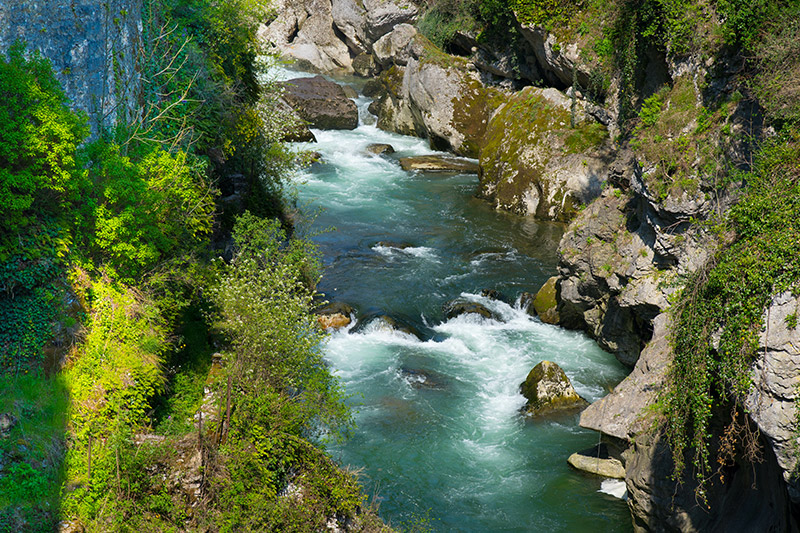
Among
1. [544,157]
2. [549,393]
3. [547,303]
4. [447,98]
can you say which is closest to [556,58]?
[544,157]

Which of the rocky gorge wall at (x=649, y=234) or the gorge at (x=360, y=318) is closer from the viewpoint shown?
the rocky gorge wall at (x=649, y=234)

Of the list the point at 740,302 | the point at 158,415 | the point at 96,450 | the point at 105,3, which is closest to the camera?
the point at 740,302

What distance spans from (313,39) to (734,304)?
4942cm

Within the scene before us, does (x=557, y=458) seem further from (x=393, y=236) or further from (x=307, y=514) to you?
(x=393, y=236)

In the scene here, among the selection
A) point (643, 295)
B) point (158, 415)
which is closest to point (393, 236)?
point (643, 295)

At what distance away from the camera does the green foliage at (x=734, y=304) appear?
8.59m

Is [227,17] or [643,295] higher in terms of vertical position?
[227,17]

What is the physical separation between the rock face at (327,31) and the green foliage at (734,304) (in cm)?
3948

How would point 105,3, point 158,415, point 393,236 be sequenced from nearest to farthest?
point 158,415 → point 105,3 → point 393,236

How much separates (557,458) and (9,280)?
1116cm

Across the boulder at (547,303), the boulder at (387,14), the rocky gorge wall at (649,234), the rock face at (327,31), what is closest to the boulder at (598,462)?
the rocky gorge wall at (649,234)

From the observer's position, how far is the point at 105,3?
13289 millimetres

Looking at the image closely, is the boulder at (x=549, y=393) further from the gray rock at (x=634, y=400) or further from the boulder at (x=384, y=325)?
the boulder at (x=384, y=325)

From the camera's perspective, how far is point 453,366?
1684cm
